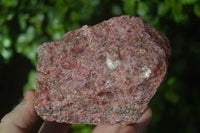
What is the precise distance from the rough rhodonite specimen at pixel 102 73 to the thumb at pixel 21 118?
12 centimetres

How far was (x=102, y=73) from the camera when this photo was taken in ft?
4.09

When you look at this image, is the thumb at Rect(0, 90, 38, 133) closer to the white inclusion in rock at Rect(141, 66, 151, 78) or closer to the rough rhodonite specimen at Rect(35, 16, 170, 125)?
the rough rhodonite specimen at Rect(35, 16, 170, 125)

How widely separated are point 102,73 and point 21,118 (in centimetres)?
49

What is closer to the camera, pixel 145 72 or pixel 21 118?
pixel 145 72

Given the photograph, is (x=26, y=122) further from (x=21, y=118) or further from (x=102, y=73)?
(x=102, y=73)

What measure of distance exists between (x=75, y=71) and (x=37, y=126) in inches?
40.0

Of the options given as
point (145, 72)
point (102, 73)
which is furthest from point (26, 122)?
point (145, 72)

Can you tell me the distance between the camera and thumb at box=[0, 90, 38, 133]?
1340 mm

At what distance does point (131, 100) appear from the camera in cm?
126

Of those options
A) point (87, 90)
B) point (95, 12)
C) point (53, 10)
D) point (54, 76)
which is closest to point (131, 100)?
point (87, 90)

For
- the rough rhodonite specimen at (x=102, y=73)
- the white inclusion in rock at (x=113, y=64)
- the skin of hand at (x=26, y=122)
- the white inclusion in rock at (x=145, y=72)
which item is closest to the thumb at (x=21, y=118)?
the skin of hand at (x=26, y=122)

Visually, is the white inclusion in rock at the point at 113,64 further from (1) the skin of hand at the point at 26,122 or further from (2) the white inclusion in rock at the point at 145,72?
(1) the skin of hand at the point at 26,122

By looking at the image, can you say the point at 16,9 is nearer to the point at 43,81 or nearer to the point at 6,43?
the point at 6,43

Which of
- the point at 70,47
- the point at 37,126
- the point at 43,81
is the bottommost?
the point at 37,126
